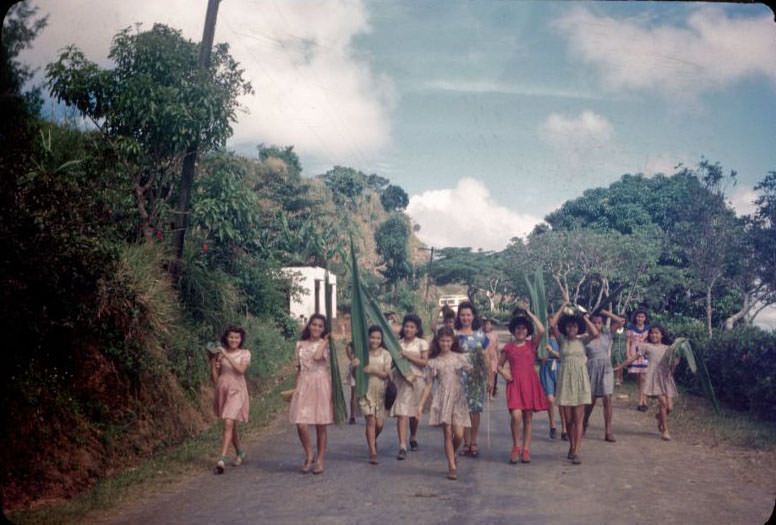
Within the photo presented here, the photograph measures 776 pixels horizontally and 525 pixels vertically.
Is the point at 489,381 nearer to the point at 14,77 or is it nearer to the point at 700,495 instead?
the point at 700,495

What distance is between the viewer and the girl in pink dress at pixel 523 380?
8.54 m

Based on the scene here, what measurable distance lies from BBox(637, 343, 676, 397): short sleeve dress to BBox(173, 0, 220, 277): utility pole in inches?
278

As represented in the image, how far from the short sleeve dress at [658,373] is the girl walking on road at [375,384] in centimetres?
403

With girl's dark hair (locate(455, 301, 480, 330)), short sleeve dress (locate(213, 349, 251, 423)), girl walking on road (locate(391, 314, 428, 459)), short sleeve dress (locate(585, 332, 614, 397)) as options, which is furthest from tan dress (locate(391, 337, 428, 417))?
short sleeve dress (locate(585, 332, 614, 397))

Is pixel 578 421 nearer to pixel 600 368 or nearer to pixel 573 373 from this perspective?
pixel 573 373

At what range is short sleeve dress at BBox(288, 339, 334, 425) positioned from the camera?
26.8 feet

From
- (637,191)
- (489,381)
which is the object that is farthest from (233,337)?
(637,191)

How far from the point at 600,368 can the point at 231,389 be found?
4985 millimetres

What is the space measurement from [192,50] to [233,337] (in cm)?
565

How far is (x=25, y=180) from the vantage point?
274 inches

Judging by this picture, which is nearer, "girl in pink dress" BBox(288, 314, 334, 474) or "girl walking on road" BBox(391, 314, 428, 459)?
"girl in pink dress" BBox(288, 314, 334, 474)

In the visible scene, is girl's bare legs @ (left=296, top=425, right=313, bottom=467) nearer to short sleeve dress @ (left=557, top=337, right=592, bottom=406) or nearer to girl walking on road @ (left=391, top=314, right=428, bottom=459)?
girl walking on road @ (left=391, top=314, right=428, bottom=459)

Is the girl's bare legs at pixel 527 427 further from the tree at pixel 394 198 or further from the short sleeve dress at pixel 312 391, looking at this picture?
the tree at pixel 394 198

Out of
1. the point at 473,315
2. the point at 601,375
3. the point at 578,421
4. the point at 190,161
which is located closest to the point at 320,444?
the point at 473,315
